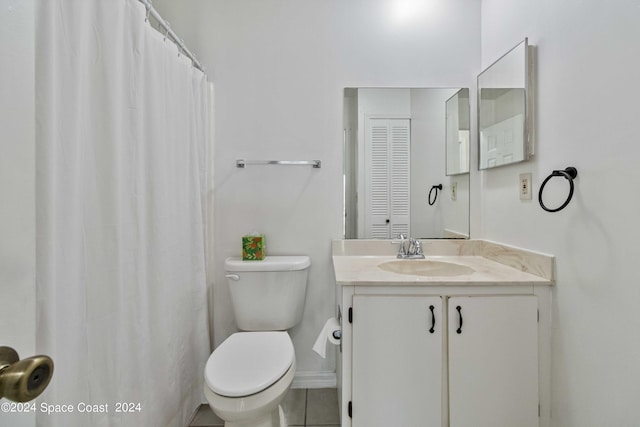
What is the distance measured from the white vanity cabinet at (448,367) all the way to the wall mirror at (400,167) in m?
0.65

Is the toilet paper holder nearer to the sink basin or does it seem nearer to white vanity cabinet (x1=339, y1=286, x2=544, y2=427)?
white vanity cabinet (x1=339, y1=286, x2=544, y2=427)

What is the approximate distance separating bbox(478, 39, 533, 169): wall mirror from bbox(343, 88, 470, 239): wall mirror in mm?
138

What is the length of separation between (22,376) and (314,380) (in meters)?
1.70

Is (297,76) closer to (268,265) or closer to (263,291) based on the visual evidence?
(268,265)

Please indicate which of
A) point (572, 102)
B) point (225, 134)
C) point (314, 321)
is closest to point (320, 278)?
point (314, 321)

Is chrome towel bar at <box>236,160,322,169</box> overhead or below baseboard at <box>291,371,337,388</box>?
overhead

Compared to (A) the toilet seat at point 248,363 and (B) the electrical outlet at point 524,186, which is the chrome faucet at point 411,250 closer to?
(B) the electrical outlet at point 524,186

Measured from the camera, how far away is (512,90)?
4.55 feet

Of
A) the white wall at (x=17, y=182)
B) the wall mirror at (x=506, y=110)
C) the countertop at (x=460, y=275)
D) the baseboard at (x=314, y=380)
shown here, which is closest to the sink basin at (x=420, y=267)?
the countertop at (x=460, y=275)

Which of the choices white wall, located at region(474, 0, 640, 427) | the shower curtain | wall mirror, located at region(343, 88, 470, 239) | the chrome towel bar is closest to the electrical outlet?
white wall, located at region(474, 0, 640, 427)

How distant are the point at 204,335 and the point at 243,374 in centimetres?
53

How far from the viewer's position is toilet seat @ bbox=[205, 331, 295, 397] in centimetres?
112

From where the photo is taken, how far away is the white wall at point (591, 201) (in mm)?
883

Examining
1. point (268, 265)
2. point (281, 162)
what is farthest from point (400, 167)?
point (268, 265)
